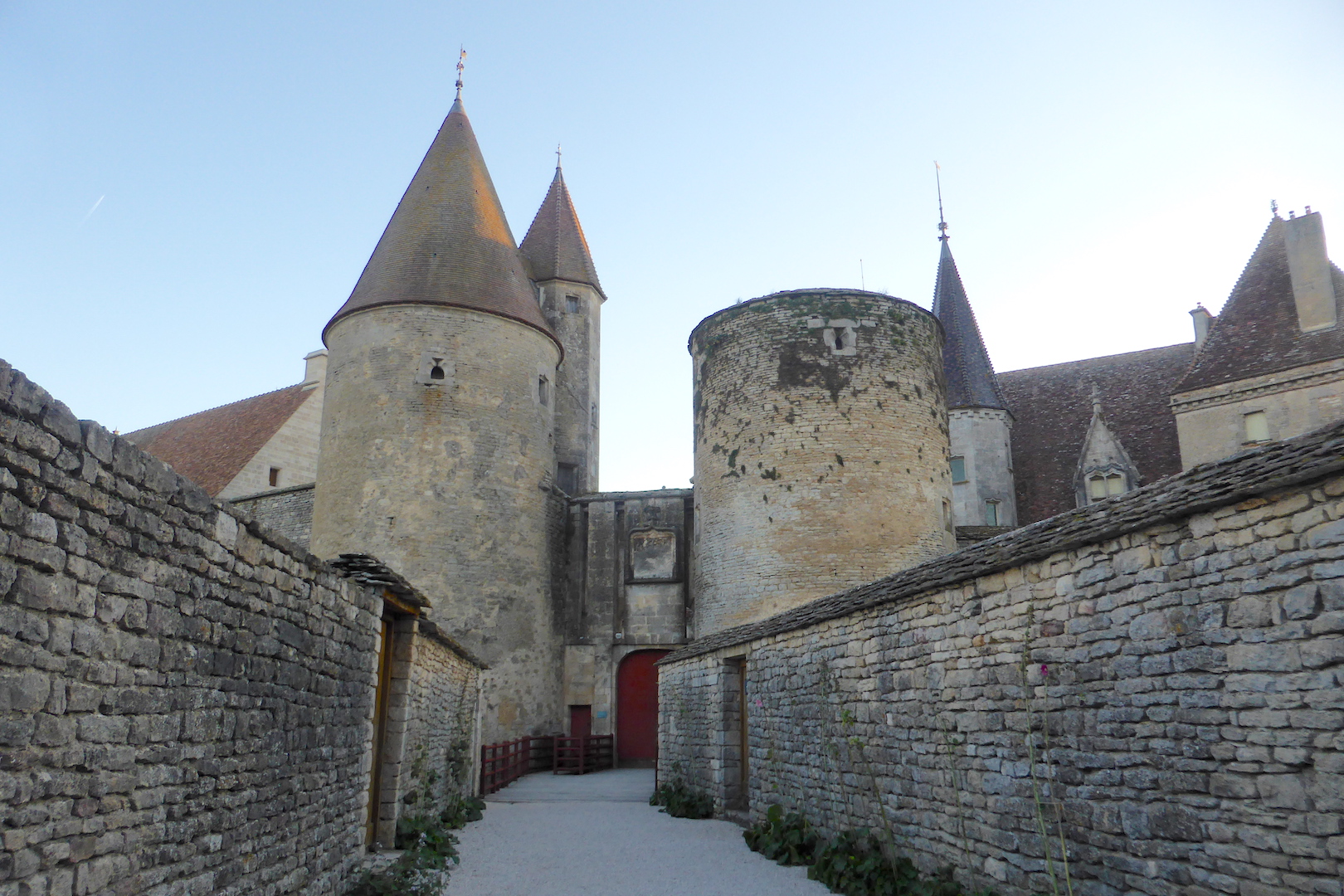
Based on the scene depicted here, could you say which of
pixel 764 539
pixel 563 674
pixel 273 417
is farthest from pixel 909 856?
pixel 273 417

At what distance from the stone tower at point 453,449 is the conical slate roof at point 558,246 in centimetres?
512

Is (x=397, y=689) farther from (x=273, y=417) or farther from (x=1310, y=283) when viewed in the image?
(x=273, y=417)

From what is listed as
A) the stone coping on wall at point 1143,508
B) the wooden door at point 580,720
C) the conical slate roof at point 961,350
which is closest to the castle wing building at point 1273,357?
the conical slate roof at point 961,350

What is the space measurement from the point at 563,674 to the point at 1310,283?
18.7 m

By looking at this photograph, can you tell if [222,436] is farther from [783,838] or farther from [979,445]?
[783,838]

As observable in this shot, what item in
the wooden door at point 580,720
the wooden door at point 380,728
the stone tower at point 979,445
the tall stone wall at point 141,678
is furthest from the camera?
the stone tower at point 979,445

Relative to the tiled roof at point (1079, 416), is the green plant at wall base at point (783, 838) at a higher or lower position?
lower

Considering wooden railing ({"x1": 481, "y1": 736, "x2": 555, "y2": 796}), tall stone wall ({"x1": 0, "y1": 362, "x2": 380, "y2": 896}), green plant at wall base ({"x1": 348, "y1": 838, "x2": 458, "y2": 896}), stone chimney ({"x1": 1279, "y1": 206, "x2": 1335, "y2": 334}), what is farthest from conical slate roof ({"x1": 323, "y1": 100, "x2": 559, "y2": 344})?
stone chimney ({"x1": 1279, "y1": 206, "x2": 1335, "y2": 334})

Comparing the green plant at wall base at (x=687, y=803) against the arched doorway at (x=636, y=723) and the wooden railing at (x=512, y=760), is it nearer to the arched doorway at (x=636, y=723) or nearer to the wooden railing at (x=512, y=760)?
the wooden railing at (x=512, y=760)

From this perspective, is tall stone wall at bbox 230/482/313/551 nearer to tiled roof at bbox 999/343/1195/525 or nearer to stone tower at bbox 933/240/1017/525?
stone tower at bbox 933/240/1017/525

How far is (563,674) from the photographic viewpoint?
74.3 feet

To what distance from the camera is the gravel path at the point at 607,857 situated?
7891 millimetres

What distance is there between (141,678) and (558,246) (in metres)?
25.4

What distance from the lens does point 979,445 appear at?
25984 millimetres
